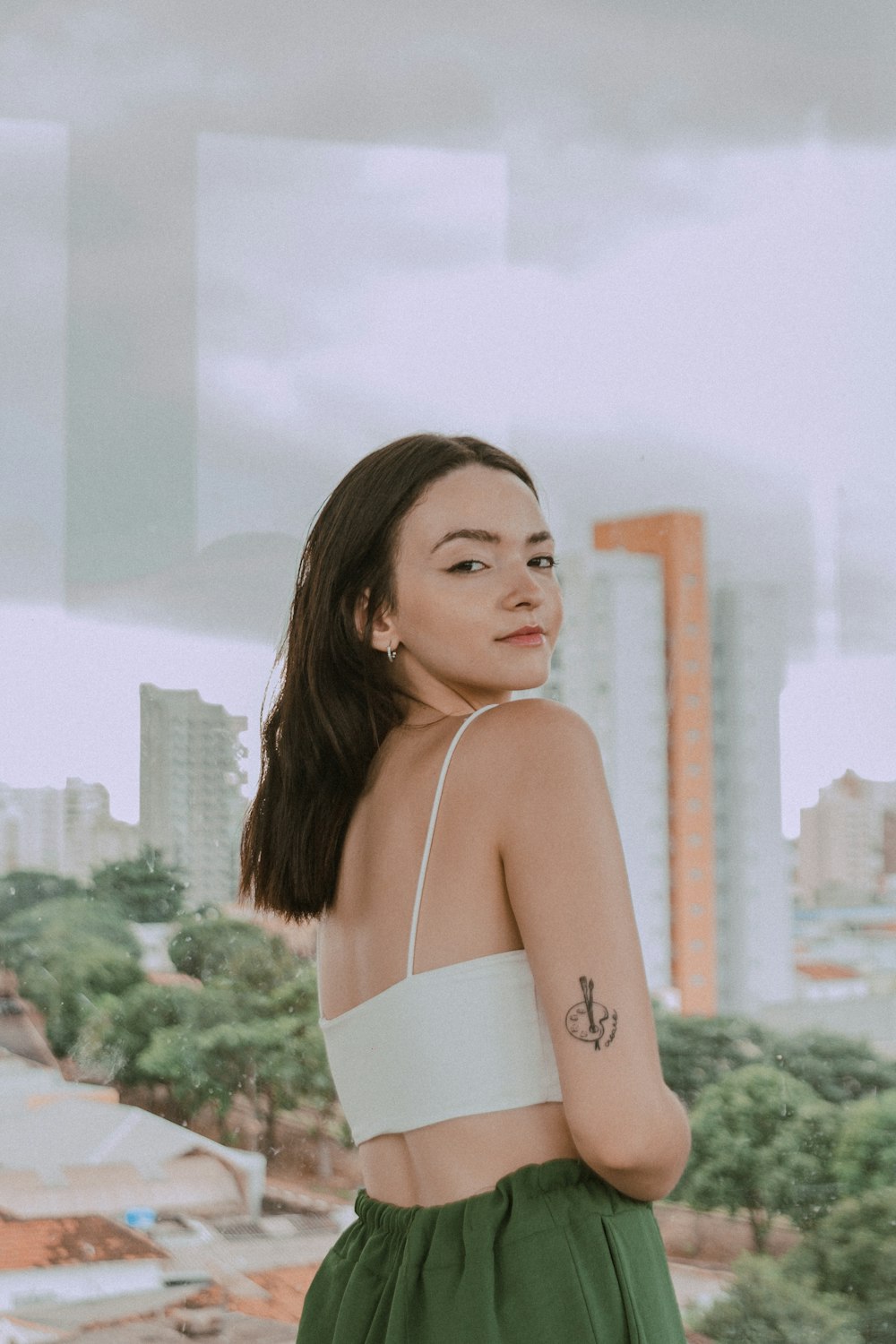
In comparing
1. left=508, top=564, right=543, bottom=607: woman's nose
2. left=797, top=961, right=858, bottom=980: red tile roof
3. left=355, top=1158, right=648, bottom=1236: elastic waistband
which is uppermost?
left=508, top=564, right=543, bottom=607: woman's nose

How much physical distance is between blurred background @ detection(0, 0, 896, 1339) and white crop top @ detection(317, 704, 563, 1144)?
222 centimetres

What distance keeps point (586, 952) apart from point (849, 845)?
254cm

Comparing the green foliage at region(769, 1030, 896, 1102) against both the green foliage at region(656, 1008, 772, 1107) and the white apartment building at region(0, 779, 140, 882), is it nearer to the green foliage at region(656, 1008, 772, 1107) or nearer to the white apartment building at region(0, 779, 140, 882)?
the green foliage at region(656, 1008, 772, 1107)

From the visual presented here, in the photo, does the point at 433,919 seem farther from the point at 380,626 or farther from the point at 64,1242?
the point at 64,1242

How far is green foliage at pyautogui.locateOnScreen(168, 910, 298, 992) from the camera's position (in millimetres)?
3047

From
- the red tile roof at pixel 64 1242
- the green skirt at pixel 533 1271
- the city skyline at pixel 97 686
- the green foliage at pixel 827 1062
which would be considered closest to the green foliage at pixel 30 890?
the city skyline at pixel 97 686

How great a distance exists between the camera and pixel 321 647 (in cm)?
95

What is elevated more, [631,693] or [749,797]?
[631,693]

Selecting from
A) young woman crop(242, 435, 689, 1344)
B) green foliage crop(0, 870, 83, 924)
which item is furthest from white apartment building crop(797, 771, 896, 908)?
young woman crop(242, 435, 689, 1344)

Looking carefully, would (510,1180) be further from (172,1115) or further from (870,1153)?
(870,1153)

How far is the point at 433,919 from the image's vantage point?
825 millimetres

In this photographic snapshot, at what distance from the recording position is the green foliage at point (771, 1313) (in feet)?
10.3

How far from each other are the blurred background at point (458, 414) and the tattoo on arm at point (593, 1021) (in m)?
2.31

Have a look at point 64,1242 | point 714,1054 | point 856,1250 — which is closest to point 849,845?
point 714,1054
